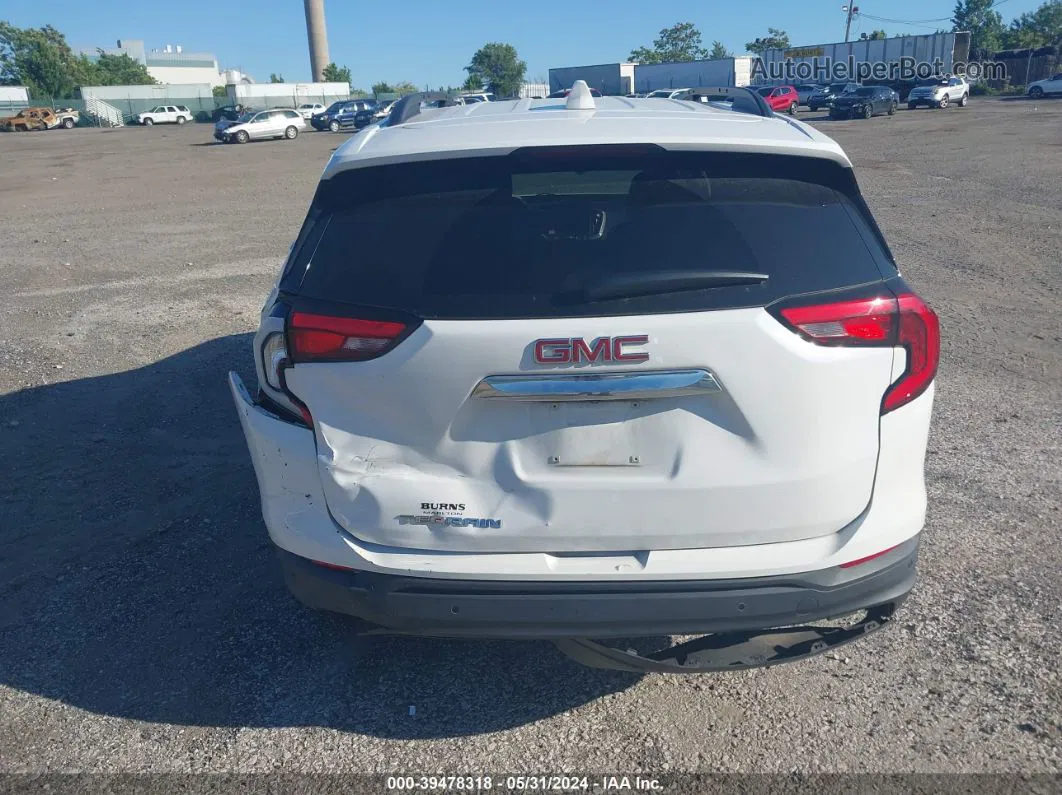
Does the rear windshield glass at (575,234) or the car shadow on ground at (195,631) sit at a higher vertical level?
the rear windshield glass at (575,234)

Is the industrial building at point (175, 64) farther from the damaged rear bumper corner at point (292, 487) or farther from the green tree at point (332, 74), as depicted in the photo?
the damaged rear bumper corner at point (292, 487)

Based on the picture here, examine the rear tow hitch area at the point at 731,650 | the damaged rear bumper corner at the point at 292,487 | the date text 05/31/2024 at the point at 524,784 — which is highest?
the damaged rear bumper corner at the point at 292,487

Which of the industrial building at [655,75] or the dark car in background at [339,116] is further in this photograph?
the industrial building at [655,75]

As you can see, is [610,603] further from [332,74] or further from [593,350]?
[332,74]

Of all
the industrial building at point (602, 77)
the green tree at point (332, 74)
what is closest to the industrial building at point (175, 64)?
the green tree at point (332, 74)

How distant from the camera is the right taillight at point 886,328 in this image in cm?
242

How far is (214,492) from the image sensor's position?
185 inches

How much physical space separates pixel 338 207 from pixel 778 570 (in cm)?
167

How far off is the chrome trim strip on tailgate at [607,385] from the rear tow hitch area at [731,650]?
0.75 meters

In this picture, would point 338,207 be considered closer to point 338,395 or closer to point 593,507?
point 338,395

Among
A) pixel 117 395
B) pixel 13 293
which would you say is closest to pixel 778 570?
pixel 117 395

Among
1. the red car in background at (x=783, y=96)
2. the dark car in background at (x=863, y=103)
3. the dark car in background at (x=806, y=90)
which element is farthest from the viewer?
the dark car in background at (x=806, y=90)

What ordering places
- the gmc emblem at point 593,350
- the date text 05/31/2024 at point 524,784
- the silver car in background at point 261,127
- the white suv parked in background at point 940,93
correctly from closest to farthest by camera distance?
the gmc emblem at point 593,350
the date text 05/31/2024 at point 524,784
the silver car in background at point 261,127
the white suv parked in background at point 940,93

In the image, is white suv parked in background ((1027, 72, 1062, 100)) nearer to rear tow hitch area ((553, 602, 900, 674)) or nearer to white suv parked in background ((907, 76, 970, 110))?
white suv parked in background ((907, 76, 970, 110))
